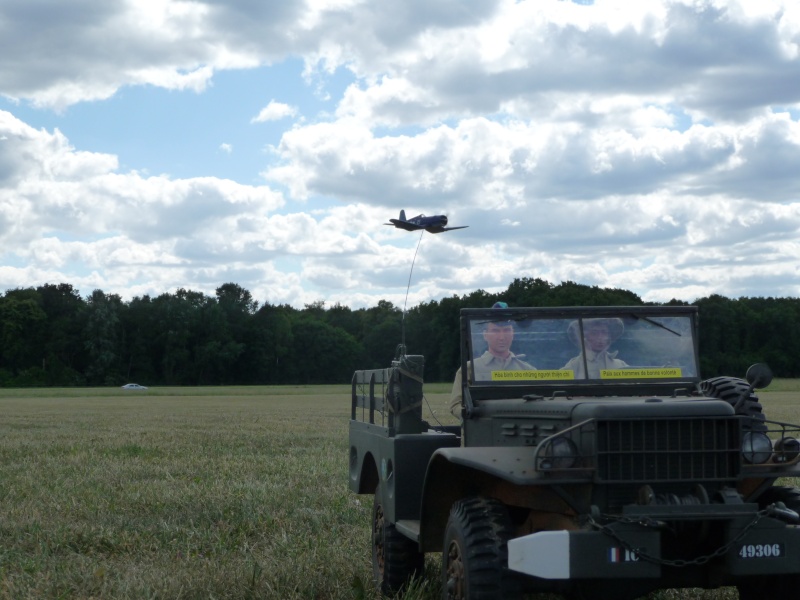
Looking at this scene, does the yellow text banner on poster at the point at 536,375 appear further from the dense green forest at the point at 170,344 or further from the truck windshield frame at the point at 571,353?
the dense green forest at the point at 170,344

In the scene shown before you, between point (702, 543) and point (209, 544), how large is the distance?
460 centimetres

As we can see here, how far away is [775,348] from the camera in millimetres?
68812

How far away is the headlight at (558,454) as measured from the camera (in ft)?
17.0

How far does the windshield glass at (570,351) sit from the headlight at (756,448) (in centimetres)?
119

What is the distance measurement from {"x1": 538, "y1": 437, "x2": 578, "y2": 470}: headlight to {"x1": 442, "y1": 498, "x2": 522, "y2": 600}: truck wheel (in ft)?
1.62

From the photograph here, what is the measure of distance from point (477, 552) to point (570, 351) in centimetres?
173

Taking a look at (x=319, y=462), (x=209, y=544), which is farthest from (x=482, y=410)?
(x=319, y=462)

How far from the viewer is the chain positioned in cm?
500

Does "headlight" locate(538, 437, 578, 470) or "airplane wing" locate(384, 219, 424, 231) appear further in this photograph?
"airplane wing" locate(384, 219, 424, 231)

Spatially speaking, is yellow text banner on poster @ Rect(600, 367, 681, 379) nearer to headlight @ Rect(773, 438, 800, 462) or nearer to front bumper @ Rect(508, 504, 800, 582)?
headlight @ Rect(773, 438, 800, 462)

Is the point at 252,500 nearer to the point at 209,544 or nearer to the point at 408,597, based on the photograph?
the point at 209,544

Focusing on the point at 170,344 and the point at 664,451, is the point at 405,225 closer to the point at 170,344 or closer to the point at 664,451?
the point at 664,451

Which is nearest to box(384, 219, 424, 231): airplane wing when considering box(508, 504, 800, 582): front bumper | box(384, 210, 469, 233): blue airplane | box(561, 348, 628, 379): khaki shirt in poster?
box(384, 210, 469, 233): blue airplane

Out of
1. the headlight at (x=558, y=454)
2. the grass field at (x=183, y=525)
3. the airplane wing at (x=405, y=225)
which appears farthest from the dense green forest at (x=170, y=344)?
the headlight at (x=558, y=454)
